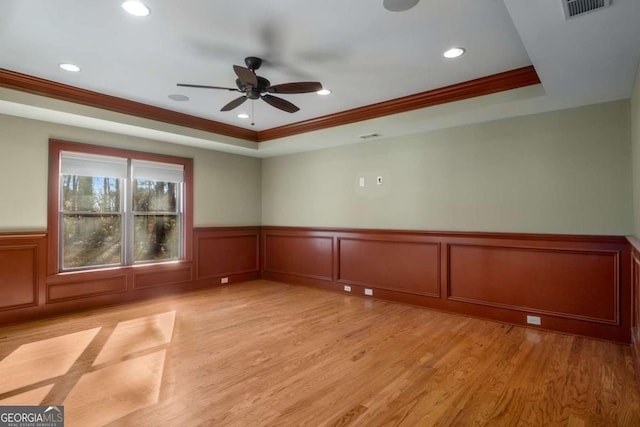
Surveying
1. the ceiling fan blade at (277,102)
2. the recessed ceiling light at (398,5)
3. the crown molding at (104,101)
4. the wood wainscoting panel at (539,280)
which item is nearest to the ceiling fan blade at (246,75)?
the ceiling fan blade at (277,102)

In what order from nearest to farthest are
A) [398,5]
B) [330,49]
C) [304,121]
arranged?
[398,5]
[330,49]
[304,121]

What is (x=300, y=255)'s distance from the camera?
612cm

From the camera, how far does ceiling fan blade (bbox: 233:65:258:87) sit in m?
2.73

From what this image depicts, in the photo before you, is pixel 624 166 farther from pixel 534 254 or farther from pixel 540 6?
pixel 540 6

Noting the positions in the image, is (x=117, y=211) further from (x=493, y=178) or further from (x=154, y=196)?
(x=493, y=178)

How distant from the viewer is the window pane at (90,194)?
4.45 meters

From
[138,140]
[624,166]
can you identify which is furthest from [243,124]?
[624,166]

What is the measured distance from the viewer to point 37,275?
4098 mm

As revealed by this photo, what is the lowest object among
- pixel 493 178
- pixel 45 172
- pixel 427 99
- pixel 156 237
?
pixel 156 237

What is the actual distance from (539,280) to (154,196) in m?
5.41

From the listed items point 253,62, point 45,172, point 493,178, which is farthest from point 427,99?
point 45,172

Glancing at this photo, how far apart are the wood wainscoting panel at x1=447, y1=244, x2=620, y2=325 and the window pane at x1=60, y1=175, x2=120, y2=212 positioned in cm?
478

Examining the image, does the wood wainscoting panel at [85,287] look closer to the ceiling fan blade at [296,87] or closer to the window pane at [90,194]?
the window pane at [90,194]

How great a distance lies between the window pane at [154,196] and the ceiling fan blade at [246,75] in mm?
3073
